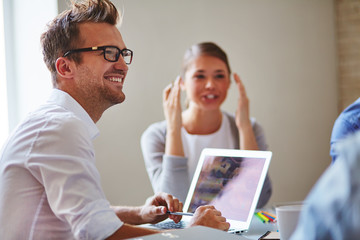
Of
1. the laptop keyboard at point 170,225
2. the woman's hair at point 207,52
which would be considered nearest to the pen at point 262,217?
the laptop keyboard at point 170,225

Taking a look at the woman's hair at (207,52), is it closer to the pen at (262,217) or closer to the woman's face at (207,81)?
the woman's face at (207,81)

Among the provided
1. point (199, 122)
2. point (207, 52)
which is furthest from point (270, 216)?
point (207, 52)

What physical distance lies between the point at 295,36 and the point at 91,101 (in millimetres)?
2843

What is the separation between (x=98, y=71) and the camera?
1.28m

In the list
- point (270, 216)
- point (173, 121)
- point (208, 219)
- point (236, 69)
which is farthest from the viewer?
point (236, 69)

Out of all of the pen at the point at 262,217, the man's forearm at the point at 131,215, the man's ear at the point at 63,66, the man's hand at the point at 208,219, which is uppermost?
the man's ear at the point at 63,66

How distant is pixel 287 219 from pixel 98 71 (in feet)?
2.29

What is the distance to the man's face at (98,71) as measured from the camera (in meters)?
1.25

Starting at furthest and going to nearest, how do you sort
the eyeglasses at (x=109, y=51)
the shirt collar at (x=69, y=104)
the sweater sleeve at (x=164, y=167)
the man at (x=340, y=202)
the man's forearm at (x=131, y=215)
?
the sweater sleeve at (x=164, y=167) < the man's forearm at (x=131, y=215) < the eyeglasses at (x=109, y=51) < the shirt collar at (x=69, y=104) < the man at (x=340, y=202)

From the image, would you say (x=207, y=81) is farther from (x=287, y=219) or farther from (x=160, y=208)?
(x=287, y=219)

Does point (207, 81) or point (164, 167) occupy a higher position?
point (207, 81)

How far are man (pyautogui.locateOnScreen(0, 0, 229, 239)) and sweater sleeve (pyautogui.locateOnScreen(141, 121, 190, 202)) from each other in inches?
28.2

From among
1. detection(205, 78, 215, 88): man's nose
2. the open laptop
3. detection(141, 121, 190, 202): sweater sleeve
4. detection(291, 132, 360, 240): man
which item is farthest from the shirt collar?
detection(205, 78, 215, 88): man's nose

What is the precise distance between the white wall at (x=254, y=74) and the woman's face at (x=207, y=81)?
2.38 ft
